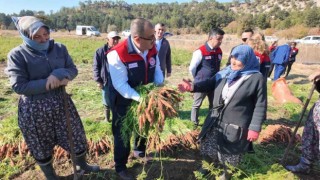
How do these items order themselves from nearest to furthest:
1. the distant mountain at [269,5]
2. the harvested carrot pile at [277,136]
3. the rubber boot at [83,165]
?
1. the rubber boot at [83,165]
2. the harvested carrot pile at [277,136]
3. the distant mountain at [269,5]

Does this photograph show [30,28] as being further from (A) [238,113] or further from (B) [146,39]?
(A) [238,113]

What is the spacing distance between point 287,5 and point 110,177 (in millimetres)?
100990

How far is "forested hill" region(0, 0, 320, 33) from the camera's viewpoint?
160ft

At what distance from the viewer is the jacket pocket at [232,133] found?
10.2ft

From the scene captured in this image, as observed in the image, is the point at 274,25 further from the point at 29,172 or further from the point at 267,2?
the point at 267,2

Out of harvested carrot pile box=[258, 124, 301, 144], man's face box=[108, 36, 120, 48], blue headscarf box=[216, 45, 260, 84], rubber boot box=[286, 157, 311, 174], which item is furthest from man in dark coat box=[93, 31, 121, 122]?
rubber boot box=[286, 157, 311, 174]

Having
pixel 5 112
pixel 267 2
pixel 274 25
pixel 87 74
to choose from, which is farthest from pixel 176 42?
pixel 267 2

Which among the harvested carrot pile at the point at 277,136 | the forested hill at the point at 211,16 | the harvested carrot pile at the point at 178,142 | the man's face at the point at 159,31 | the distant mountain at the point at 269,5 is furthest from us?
the distant mountain at the point at 269,5

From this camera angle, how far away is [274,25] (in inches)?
1945

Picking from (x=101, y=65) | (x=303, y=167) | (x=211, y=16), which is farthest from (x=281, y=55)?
(x=211, y=16)

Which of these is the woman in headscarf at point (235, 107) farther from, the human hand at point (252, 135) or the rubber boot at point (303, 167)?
the rubber boot at point (303, 167)

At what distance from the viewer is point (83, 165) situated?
142 inches

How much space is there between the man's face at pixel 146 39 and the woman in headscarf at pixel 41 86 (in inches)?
32.7

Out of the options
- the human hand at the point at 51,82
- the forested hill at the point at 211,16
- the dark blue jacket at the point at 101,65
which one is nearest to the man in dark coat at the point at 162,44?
the dark blue jacket at the point at 101,65
